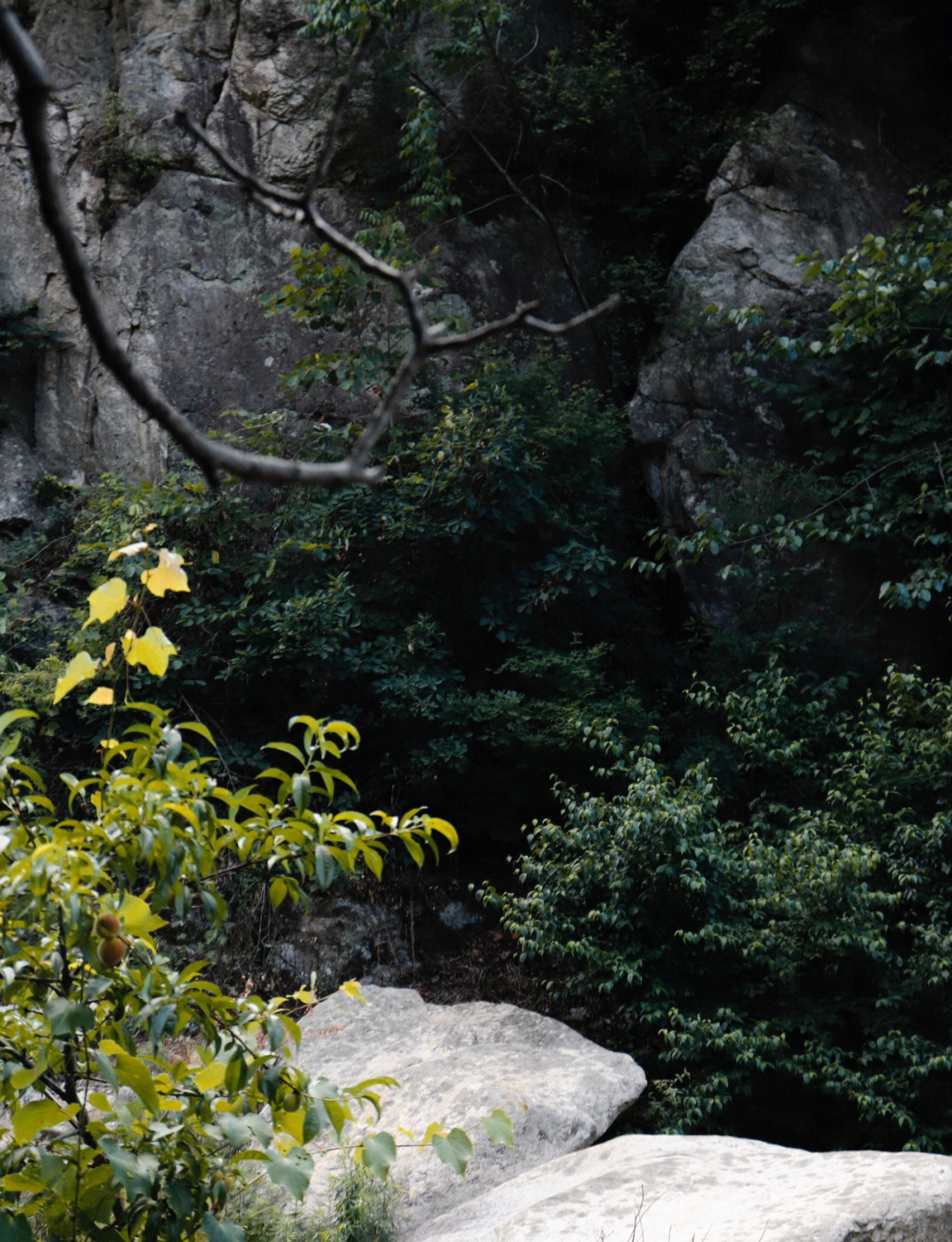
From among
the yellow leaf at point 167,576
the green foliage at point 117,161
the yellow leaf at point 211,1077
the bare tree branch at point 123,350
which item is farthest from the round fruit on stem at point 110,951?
the green foliage at point 117,161

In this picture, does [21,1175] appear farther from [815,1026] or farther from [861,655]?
[861,655]

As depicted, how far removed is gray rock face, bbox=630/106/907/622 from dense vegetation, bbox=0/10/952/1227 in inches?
10.4

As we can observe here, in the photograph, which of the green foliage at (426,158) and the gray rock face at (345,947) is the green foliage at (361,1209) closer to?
the gray rock face at (345,947)

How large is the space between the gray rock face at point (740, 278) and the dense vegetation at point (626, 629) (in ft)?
0.86

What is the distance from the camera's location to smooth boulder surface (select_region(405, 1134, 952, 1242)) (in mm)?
2551

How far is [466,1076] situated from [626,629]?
4230 mm

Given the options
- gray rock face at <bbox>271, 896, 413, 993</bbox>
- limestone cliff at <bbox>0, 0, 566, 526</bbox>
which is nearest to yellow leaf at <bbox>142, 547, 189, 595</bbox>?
gray rock face at <bbox>271, 896, 413, 993</bbox>

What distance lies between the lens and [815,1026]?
14.8 ft

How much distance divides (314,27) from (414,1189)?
285 inches

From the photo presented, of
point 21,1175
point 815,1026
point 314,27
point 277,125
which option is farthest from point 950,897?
point 277,125

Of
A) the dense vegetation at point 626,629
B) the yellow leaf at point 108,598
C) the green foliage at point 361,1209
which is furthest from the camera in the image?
the dense vegetation at point 626,629

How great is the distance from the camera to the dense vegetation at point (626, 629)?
15.1 feet

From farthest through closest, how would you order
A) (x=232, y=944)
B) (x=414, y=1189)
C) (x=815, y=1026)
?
(x=232, y=944), (x=815, y=1026), (x=414, y=1189)

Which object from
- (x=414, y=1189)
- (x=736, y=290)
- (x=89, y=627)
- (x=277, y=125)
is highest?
(x=277, y=125)
